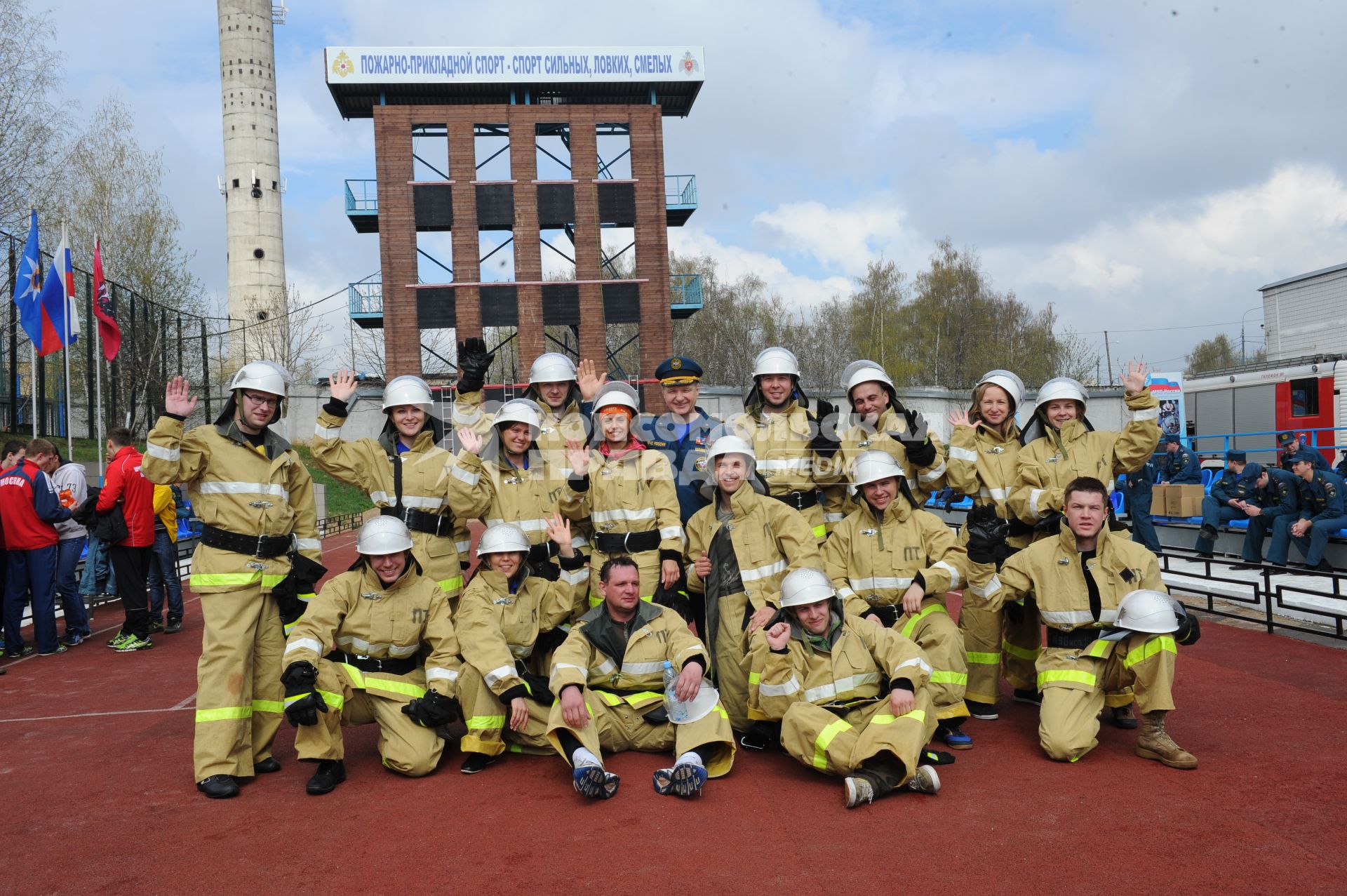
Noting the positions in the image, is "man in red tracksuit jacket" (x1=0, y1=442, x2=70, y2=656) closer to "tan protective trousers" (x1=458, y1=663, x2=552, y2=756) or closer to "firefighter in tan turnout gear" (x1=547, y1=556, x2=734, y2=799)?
"tan protective trousers" (x1=458, y1=663, x2=552, y2=756)

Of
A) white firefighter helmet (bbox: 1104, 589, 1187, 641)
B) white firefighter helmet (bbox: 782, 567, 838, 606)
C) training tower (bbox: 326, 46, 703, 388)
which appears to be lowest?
white firefighter helmet (bbox: 1104, 589, 1187, 641)

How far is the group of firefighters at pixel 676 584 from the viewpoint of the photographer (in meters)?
5.18

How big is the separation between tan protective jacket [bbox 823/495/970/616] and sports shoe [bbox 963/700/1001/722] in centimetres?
81

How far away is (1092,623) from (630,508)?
2.90 meters

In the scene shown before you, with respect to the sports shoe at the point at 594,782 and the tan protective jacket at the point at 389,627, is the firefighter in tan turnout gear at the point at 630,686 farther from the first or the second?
the tan protective jacket at the point at 389,627

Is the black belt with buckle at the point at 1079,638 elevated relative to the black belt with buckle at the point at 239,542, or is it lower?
lower

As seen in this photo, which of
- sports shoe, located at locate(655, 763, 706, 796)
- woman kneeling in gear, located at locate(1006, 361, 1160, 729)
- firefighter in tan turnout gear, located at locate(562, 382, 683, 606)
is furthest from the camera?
A: woman kneeling in gear, located at locate(1006, 361, 1160, 729)

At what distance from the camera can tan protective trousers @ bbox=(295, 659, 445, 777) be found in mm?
5176

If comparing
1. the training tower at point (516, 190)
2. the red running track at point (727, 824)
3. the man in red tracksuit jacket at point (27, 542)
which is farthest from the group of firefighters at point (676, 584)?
the training tower at point (516, 190)

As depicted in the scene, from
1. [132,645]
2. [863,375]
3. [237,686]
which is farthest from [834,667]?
[132,645]

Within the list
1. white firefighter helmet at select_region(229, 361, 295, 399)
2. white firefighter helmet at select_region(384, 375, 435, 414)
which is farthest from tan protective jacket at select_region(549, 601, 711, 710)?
white firefighter helmet at select_region(229, 361, 295, 399)

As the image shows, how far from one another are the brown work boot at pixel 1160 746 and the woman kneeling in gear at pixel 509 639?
11.2 feet

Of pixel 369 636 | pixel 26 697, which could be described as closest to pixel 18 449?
pixel 26 697

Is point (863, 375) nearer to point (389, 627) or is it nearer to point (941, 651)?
point (941, 651)
